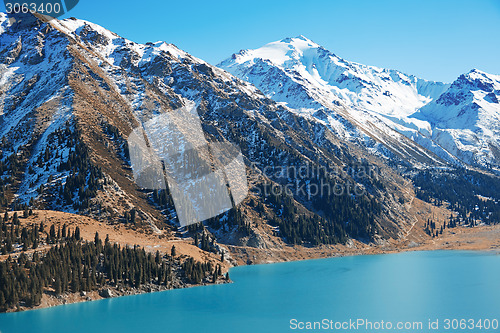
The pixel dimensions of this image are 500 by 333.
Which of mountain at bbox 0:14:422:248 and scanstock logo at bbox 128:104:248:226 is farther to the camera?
scanstock logo at bbox 128:104:248:226

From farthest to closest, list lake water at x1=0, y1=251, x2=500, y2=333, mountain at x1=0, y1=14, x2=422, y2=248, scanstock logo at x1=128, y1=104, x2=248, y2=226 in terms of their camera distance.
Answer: scanstock logo at x1=128, y1=104, x2=248, y2=226, mountain at x1=0, y1=14, x2=422, y2=248, lake water at x1=0, y1=251, x2=500, y2=333

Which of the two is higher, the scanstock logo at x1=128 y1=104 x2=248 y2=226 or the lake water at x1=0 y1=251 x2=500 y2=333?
the scanstock logo at x1=128 y1=104 x2=248 y2=226

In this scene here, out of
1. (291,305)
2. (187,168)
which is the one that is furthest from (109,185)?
(291,305)

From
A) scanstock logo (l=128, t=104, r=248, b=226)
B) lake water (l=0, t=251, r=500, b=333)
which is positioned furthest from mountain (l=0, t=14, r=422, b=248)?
lake water (l=0, t=251, r=500, b=333)

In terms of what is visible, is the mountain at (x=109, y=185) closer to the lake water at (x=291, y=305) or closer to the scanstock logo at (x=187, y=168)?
the scanstock logo at (x=187, y=168)

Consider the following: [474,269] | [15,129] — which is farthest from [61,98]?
[474,269]

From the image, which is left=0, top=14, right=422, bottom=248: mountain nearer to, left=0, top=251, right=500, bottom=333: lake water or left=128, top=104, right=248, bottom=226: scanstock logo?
left=128, top=104, right=248, bottom=226: scanstock logo

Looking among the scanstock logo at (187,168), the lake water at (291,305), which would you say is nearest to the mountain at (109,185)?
the scanstock logo at (187,168)

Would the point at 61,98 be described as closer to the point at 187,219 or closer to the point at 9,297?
the point at 187,219
